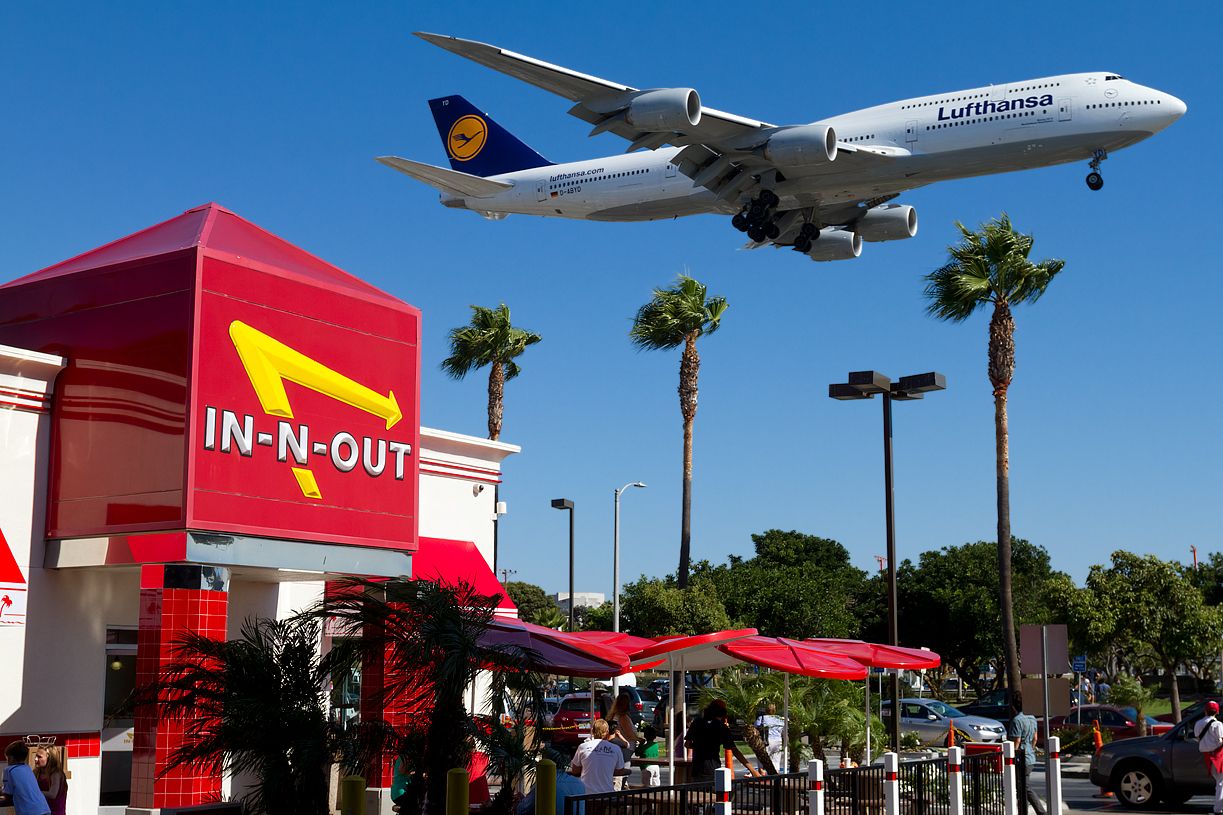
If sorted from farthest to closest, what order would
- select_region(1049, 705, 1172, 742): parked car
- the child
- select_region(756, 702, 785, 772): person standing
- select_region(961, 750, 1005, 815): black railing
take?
select_region(1049, 705, 1172, 742): parked car < select_region(756, 702, 785, 772): person standing < select_region(961, 750, 1005, 815): black railing < the child

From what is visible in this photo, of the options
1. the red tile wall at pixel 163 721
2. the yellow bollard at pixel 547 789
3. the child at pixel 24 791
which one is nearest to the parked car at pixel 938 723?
the red tile wall at pixel 163 721

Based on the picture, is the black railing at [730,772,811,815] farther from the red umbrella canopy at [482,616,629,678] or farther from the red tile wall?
the red tile wall

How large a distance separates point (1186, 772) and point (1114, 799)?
2.51 m

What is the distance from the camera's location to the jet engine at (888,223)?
119 feet

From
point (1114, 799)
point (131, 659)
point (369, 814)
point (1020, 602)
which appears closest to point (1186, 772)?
point (1114, 799)

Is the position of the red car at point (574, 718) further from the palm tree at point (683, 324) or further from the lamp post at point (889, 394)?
the palm tree at point (683, 324)

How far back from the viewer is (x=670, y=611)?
51938 millimetres

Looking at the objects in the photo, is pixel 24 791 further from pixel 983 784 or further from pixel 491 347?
pixel 491 347

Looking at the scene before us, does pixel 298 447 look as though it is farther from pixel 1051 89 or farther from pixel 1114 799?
pixel 1051 89

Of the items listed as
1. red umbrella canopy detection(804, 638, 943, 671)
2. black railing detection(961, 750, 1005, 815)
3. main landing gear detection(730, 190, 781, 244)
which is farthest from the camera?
main landing gear detection(730, 190, 781, 244)

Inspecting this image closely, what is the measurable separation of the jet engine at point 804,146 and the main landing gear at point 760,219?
9.21 ft

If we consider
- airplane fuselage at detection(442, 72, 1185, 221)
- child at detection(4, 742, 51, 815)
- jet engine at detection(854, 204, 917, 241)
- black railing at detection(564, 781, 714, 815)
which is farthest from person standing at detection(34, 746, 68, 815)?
jet engine at detection(854, 204, 917, 241)

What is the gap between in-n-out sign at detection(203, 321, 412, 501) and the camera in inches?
595

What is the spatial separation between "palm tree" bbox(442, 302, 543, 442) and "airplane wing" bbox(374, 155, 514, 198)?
52.5 feet
